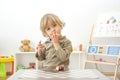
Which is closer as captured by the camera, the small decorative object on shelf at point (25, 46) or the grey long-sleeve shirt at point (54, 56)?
the grey long-sleeve shirt at point (54, 56)

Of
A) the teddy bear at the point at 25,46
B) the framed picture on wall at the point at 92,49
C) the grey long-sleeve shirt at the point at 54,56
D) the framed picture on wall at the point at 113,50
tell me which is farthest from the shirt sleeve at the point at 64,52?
the teddy bear at the point at 25,46

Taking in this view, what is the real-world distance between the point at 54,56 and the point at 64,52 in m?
0.10

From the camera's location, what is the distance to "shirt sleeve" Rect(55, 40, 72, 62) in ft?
3.64

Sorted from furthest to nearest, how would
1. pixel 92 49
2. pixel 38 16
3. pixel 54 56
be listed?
pixel 38 16, pixel 92 49, pixel 54 56

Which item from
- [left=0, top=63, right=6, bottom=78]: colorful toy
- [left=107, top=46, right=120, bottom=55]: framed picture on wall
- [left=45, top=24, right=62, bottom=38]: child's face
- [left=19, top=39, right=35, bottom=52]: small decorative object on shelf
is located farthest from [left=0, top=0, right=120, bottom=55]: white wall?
[left=45, top=24, right=62, bottom=38]: child's face

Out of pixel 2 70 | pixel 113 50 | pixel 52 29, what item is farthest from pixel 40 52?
pixel 2 70

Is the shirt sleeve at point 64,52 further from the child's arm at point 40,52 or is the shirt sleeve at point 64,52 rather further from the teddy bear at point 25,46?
the teddy bear at point 25,46

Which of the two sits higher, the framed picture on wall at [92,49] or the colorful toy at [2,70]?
the framed picture on wall at [92,49]

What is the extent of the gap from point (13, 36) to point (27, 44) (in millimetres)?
338

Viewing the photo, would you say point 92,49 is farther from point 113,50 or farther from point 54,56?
point 54,56

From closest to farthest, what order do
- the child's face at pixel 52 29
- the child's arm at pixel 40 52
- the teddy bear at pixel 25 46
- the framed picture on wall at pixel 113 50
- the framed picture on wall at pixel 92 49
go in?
the child's face at pixel 52 29
the child's arm at pixel 40 52
the framed picture on wall at pixel 113 50
the framed picture on wall at pixel 92 49
the teddy bear at pixel 25 46

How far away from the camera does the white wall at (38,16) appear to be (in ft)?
13.3

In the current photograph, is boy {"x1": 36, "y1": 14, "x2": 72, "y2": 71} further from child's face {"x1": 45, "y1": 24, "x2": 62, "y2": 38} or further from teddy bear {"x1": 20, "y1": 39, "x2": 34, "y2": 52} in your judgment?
teddy bear {"x1": 20, "y1": 39, "x2": 34, "y2": 52}

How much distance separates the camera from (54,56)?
1211 mm
